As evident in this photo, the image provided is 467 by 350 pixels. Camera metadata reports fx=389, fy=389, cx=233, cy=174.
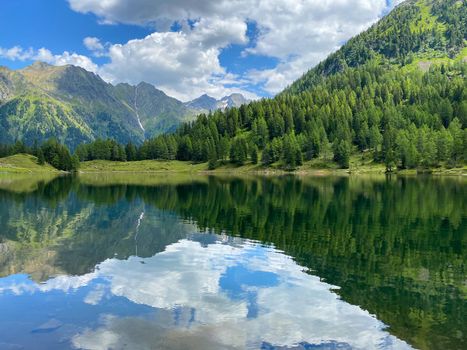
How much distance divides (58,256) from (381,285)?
30.4 metres

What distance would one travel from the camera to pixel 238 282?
3056 cm

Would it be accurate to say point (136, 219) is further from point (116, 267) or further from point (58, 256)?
point (116, 267)

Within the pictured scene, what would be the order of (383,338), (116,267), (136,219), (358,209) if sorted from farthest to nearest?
(358,209)
(136,219)
(116,267)
(383,338)

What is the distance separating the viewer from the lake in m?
20.7

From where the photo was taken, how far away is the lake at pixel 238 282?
20.7 metres

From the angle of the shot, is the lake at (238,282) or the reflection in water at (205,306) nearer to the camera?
the reflection in water at (205,306)

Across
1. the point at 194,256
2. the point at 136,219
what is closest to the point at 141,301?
the point at 194,256

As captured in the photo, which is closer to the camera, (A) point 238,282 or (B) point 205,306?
(B) point 205,306

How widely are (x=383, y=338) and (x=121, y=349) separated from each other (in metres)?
13.3

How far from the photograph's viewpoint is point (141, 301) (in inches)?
1035

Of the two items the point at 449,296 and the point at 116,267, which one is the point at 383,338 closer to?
the point at 449,296

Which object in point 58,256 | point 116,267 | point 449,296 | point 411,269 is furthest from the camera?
point 58,256

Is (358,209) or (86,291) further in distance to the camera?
(358,209)

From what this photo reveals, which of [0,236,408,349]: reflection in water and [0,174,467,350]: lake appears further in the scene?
[0,174,467,350]: lake
